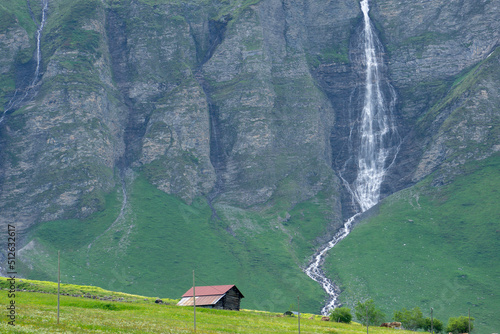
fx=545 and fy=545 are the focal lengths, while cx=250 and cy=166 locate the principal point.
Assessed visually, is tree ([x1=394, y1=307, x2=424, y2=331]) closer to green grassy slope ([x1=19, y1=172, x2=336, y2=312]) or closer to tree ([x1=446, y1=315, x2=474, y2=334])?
tree ([x1=446, y1=315, x2=474, y2=334])

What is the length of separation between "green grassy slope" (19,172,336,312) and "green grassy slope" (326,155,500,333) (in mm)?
16085

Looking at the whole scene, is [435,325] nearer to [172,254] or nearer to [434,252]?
[434,252]

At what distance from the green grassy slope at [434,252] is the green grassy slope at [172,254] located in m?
16.1

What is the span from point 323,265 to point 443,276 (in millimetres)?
38797

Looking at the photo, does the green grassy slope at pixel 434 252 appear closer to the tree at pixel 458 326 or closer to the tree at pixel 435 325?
the tree at pixel 458 326

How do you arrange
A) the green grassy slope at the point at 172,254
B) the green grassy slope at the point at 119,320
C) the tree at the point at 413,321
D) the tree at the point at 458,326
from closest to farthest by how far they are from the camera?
the green grassy slope at the point at 119,320, the tree at the point at 458,326, the tree at the point at 413,321, the green grassy slope at the point at 172,254

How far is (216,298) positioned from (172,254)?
88.3 meters

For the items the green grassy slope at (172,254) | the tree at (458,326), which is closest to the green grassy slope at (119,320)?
the tree at (458,326)

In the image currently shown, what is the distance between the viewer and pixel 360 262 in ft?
568

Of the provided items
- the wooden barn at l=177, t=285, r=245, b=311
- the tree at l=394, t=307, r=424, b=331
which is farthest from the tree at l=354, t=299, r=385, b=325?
the wooden barn at l=177, t=285, r=245, b=311

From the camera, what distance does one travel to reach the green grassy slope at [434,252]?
147500mm

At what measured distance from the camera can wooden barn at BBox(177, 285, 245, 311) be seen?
9212cm

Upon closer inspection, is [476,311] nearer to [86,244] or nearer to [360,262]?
[360,262]

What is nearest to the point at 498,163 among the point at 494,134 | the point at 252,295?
the point at 494,134
